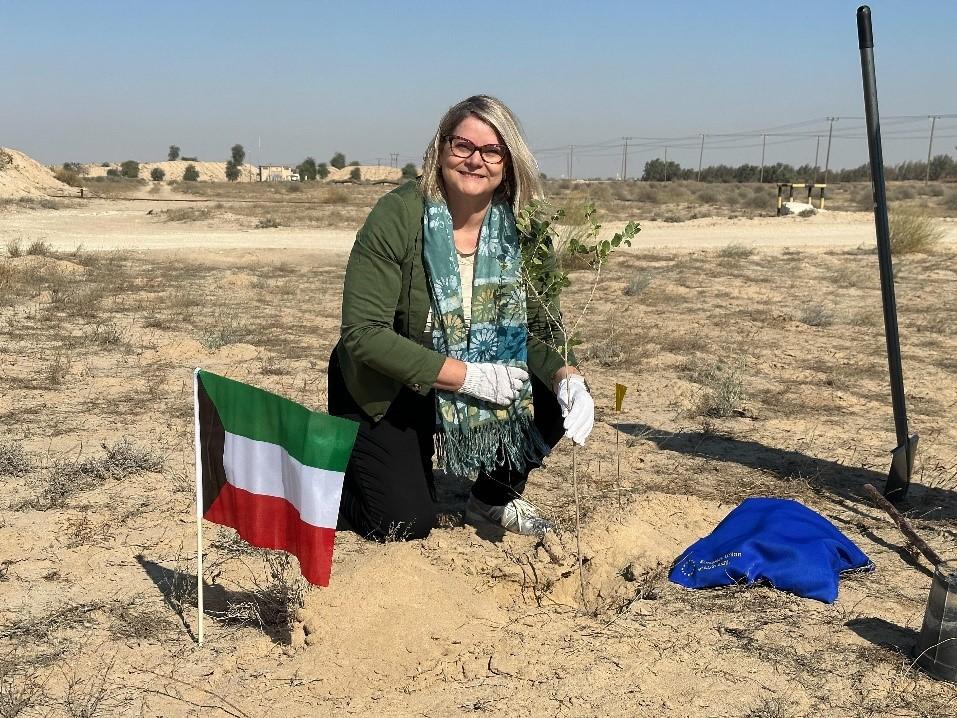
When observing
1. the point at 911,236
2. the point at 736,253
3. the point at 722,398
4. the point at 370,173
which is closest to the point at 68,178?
the point at 736,253

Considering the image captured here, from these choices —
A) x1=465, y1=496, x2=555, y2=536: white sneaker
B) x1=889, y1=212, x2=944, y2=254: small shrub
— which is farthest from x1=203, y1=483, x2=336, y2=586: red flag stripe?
x1=889, y1=212, x2=944, y2=254: small shrub

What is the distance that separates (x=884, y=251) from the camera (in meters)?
3.80

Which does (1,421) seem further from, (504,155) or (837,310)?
(837,310)

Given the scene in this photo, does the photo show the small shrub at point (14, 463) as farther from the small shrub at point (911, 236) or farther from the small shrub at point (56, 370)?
the small shrub at point (911, 236)

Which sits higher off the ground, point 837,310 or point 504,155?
point 504,155

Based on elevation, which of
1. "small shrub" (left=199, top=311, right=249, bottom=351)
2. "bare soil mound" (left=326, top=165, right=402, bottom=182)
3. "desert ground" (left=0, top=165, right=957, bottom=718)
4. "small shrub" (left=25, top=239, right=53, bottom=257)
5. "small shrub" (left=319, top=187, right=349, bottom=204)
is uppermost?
"bare soil mound" (left=326, top=165, right=402, bottom=182)

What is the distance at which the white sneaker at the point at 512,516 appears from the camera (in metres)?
3.59

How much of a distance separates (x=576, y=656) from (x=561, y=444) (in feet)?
7.65

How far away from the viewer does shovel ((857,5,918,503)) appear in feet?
12.2

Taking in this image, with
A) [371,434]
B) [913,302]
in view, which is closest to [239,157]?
[913,302]

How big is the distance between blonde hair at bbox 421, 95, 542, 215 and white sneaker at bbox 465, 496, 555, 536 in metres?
1.19

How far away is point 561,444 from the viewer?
4.92m

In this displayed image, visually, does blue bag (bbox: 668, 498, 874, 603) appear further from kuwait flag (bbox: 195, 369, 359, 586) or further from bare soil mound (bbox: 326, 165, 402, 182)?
bare soil mound (bbox: 326, 165, 402, 182)

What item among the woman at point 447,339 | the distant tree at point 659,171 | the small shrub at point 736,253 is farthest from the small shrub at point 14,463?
the distant tree at point 659,171
